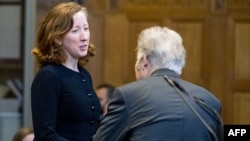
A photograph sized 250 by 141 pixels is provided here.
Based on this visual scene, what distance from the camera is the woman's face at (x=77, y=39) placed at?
3854mm

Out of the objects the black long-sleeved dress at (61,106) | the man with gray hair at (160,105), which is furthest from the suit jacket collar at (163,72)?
the black long-sleeved dress at (61,106)

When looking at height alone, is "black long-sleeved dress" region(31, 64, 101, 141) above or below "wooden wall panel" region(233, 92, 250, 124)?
above

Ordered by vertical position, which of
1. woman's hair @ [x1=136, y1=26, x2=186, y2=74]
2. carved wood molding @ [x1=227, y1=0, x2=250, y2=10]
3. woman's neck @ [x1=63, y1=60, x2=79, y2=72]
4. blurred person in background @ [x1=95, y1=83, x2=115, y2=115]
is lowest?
blurred person in background @ [x1=95, y1=83, x2=115, y2=115]

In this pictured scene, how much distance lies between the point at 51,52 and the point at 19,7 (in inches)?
115

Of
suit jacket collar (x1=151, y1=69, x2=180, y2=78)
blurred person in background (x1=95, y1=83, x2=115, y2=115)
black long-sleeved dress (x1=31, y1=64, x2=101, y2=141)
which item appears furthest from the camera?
blurred person in background (x1=95, y1=83, x2=115, y2=115)

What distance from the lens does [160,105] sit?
11.5 feet

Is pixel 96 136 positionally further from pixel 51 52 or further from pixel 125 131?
pixel 51 52

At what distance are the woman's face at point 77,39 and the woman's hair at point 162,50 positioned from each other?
0.32 metres

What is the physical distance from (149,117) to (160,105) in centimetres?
7

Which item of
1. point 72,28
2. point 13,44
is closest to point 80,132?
point 72,28

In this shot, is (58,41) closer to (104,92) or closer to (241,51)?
(104,92)

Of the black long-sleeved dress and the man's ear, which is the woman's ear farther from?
the man's ear

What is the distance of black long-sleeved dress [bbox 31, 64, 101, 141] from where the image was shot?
3.73 meters

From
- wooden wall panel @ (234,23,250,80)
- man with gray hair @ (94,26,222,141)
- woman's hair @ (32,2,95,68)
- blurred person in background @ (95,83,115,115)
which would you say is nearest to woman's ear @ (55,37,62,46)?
woman's hair @ (32,2,95,68)
